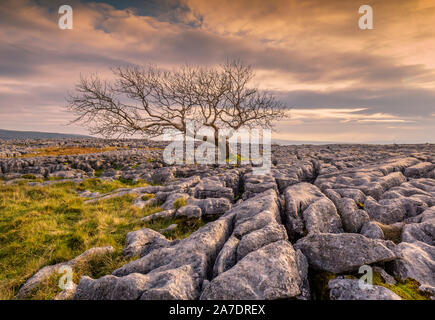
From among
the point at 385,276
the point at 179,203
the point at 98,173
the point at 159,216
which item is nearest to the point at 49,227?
the point at 159,216

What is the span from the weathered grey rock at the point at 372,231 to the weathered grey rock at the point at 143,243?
7.29m

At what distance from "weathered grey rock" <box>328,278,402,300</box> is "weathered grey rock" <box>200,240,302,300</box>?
74 centimetres

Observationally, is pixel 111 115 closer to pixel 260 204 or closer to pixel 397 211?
pixel 260 204

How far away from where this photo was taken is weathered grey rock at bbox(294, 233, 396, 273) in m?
5.16

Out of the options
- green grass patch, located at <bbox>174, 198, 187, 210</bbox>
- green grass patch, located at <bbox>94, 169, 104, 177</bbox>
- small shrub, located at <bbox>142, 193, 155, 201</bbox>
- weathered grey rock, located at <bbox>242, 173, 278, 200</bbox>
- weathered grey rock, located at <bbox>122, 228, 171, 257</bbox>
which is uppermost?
weathered grey rock, located at <bbox>242, 173, 278, 200</bbox>

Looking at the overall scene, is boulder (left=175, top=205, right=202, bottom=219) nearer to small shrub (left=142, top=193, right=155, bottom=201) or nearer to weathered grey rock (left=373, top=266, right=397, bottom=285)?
small shrub (left=142, top=193, right=155, bottom=201)

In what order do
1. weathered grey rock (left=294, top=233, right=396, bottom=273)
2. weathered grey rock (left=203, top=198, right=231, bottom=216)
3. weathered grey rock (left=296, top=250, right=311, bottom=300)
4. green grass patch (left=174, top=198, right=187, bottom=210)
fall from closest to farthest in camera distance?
weathered grey rock (left=296, top=250, right=311, bottom=300) < weathered grey rock (left=294, top=233, right=396, bottom=273) < weathered grey rock (left=203, top=198, right=231, bottom=216) < green grass patch (left=174, top=198, right=187, bottom=210)

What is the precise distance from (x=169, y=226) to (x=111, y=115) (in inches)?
921

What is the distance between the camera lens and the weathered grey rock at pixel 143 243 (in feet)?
26.3

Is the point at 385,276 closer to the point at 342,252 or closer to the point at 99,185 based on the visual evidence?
the point at 342,252

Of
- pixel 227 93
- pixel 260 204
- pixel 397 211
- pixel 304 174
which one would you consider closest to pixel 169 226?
pixel 260 204

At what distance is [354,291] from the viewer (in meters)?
4.41

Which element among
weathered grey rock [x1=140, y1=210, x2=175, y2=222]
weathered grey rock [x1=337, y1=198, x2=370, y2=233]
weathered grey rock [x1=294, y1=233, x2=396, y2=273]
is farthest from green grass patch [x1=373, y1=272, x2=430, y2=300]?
weathered grey rock [x1=140, y1=210, x2=175, y2=222]

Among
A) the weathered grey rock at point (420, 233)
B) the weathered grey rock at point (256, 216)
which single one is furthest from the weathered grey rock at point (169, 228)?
the weathered grey rock at point (420, 233)
